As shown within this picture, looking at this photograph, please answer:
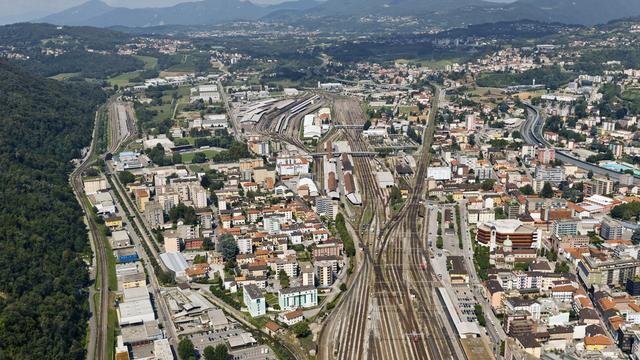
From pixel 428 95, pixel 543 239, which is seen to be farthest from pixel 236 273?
pixel 428 95

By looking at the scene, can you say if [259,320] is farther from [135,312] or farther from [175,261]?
[175,261]

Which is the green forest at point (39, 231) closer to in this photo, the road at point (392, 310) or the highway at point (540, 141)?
the road at point (392, 310)

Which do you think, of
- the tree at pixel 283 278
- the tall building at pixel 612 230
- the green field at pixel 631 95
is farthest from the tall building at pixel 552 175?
the green field at pixel 631 95

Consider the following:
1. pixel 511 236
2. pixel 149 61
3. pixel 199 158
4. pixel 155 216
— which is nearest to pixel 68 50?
pixel 149 61

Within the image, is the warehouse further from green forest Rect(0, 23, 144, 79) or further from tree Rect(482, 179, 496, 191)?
green forest Rect(0, 23, 144, 79)

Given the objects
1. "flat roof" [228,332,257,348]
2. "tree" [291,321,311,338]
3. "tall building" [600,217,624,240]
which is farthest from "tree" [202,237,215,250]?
"tall building" [600,217,624,240]

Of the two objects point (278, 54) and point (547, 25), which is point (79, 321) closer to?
point (278, 54)
